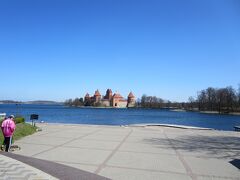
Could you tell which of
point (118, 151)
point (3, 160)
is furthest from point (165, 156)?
point (3, 160)

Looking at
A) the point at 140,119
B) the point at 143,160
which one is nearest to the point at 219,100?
the point at 140,119

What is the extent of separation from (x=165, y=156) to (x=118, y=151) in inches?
81.2

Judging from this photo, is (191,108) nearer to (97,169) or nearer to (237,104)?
(237,104)

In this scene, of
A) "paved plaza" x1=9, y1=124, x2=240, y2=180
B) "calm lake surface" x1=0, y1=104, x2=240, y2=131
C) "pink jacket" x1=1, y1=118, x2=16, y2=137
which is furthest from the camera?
"calm lake surface" x1=0, y1=104, x2=240, y2=131

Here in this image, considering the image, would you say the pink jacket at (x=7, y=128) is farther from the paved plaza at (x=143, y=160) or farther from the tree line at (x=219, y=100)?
the tree line at (x=219, y=100)

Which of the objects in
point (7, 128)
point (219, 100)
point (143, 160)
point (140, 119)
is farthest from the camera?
point (219, 100)

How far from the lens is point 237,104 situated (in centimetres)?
12269

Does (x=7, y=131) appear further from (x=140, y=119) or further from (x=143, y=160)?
(x=140, y=119)

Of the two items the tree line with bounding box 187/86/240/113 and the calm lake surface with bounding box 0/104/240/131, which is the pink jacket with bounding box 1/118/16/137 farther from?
the tree line with bounding box 187/86/240/113

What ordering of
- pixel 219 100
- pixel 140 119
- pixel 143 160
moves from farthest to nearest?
pixel 219 100
pixel 140 119
pixel 143 160

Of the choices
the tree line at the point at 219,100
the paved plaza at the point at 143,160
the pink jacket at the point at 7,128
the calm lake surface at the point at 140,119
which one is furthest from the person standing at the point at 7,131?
the tree line at the point at 219,100

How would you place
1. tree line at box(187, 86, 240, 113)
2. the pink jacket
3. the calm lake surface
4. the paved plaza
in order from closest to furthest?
the paved plaza → the pink jacket → the calm lake surface → tree line at box(187, 86, 240, 113)

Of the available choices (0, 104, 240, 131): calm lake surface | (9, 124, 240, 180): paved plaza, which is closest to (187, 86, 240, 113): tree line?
(0, 104, 240, 131): calm lake surface

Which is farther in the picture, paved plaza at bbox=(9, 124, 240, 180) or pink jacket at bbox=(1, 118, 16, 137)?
pink jacket at bbox=(1, 118, 16, 137)
